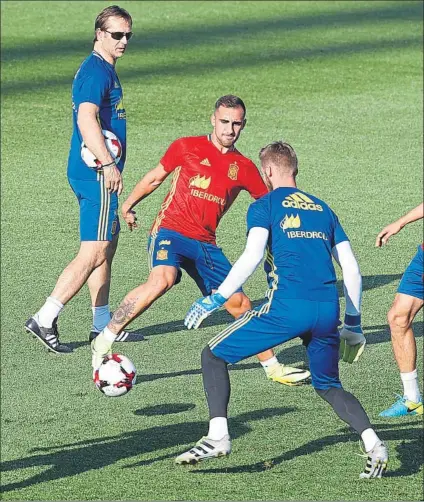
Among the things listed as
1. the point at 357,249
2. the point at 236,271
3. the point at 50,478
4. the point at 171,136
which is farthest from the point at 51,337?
the point at 171,136

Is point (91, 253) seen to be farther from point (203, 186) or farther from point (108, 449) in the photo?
point (108, 449)

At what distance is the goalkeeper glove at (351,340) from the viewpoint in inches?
299

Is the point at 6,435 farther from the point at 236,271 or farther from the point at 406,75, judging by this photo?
the point at 406,75

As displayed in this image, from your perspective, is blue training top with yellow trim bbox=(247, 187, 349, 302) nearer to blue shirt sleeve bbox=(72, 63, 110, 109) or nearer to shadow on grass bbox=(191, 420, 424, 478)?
shadow on grass bbox=(191, 420, 424, 478)

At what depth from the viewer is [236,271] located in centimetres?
717

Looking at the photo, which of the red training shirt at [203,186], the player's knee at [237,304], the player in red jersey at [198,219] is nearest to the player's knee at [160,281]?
the player in red jersey at [198,219]

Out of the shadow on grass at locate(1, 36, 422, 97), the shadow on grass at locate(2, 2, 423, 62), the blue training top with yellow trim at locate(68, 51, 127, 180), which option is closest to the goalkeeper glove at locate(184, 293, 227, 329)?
the blue training top with yellow trim at locate(68, 51, 127, 180)

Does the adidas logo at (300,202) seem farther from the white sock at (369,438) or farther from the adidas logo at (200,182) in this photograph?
the adidas logo at (200,182)

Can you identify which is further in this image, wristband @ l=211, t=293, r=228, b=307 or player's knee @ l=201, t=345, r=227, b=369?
player's knee @ l=201, t=345, r=227, b=369

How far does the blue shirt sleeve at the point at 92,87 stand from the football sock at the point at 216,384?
253cm

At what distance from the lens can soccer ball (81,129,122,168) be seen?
920 cm

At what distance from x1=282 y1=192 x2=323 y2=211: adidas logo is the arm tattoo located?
1957mm

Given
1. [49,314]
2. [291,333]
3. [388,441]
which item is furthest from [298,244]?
[49,314]

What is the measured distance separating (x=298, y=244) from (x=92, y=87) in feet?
8.80
